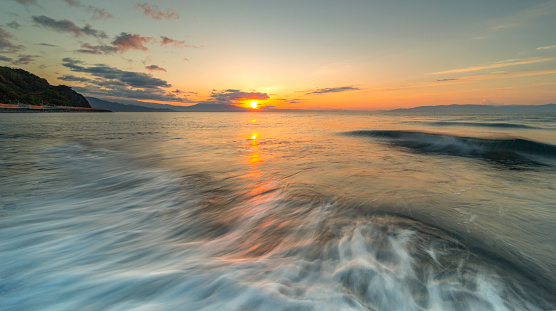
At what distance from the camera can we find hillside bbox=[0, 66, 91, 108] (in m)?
110

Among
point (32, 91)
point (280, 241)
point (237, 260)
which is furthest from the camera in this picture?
point (32, 91)

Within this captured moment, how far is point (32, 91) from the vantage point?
135 metres

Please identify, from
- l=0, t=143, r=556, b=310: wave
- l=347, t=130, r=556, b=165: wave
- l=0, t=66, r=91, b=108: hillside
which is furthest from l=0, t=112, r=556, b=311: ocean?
l=0, t=66, r=91, b=108: hillside

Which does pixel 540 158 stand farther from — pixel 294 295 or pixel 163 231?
pixel 163 231

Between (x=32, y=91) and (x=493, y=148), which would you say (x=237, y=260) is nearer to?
(x=493, y=148)

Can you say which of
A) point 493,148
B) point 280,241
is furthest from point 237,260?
point 493,148

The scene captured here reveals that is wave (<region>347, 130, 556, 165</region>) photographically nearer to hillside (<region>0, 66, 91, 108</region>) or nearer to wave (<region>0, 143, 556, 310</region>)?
wave (<region>0, 143, 556, 310</region>)

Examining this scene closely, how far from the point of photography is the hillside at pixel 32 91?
10969 cm

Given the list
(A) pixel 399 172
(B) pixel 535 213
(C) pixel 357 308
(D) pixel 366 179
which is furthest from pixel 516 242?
(A) pixel 399 172

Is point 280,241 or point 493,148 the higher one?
point 280,241

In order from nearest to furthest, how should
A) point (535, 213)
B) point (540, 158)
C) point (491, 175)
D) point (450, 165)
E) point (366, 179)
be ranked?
point (535, 213) < point (366, 179) < point (491, 175) < point (450, 165) < point (540, 158)

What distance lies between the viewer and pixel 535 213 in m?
4.44

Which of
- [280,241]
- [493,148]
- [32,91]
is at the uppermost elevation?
[32,91]

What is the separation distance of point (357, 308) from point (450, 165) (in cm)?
903
